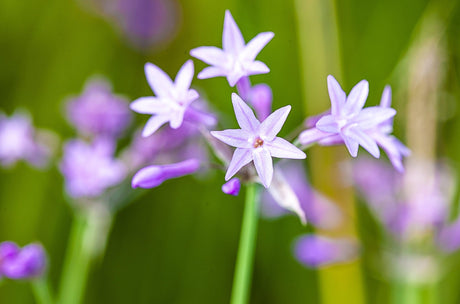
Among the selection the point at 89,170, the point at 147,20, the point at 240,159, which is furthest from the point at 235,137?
the point at 147,20

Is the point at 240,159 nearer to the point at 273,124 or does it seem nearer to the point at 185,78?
the point at 273,124

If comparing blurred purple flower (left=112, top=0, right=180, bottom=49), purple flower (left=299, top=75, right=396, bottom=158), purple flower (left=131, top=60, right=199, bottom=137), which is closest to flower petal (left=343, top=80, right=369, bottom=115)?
purple flower (left=299, top=75, right=396, bottom=158)

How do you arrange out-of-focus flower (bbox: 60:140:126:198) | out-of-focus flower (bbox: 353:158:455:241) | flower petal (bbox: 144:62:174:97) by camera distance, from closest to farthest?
flower petal (bbox: 144:62:174:97) → out-of-focus flower (bbox: 60:140:126:198) → out-of-focus flower (bbox: 353:158:455:241)

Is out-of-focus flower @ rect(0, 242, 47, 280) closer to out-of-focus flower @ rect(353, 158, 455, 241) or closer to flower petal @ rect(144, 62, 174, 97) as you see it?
flower petal @ rect(144, 62, 174, 97)

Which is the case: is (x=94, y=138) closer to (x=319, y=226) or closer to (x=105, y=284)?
(x=105, y=284)

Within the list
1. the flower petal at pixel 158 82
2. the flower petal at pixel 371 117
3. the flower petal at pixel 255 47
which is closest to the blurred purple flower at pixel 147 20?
the flower petal at pixel 158 82

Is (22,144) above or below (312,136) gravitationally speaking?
above

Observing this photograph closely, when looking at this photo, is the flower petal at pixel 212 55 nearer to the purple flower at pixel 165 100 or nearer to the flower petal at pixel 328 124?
the purple flower at pixel 165 100
